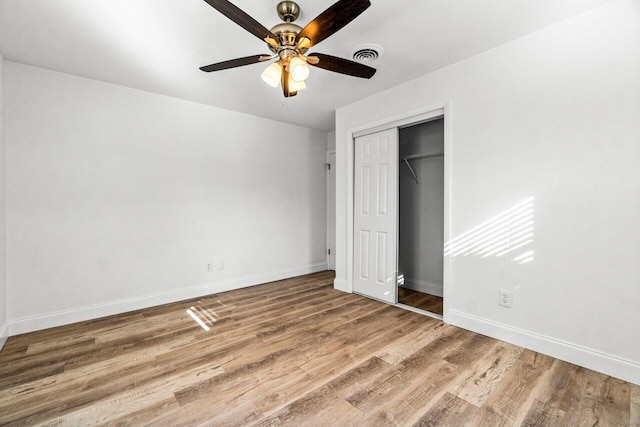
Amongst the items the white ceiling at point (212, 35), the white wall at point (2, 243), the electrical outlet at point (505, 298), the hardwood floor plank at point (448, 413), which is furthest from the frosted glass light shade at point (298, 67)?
the white wall at point (2, 243)

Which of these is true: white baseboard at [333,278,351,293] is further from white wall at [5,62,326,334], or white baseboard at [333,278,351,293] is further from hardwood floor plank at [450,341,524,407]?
hardwood floor plank at [450,341,524,407]

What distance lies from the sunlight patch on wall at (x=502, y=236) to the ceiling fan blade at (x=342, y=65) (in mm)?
1612

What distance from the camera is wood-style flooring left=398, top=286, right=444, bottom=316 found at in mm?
3129

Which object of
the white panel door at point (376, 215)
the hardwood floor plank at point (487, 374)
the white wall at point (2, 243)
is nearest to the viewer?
the hardwood floor plank at point (487, 374)

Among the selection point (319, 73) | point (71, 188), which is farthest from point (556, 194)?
point (71, 188)

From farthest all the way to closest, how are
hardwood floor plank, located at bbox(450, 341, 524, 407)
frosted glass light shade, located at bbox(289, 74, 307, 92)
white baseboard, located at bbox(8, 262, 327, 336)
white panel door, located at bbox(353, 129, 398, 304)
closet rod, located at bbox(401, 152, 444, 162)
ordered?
1. closet rod, located at bbox(401, 152, 444, 162)
2. white panel door, located at bbox(353, 129, 398, 304)
3. white baseboard, located at bbox(8, 262, 327, 336)
4. frosted glass light shade, located at bbox(289, 74, 307, 92)
5. hardwood floor plank, located at bbox(450, 341, 524, 407)

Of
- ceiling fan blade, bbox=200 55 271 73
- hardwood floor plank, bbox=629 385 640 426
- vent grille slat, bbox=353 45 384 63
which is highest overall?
vent grille slat, bbox=353 45 384 63

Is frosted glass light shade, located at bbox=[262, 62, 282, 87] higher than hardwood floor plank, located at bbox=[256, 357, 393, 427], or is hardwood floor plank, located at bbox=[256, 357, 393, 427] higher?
frosted glass light shade, located at bbox=[262, 62, 282, 87]

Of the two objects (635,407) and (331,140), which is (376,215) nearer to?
(331,140)

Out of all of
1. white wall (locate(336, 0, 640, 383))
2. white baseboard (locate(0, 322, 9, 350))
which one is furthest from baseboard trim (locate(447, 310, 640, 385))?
white baseboard (locate(0, 322, 9, 350))

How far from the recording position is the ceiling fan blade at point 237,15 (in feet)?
4.44

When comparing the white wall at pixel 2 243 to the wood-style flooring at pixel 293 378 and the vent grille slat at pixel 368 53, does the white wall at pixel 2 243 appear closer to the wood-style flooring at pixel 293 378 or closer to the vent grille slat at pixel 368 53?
the wood-style flooring at pixel 293 378

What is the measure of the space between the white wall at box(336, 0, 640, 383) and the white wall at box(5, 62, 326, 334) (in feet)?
8.58

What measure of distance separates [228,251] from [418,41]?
10.6 feet
